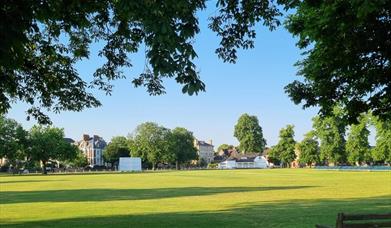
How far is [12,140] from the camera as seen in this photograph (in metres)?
106

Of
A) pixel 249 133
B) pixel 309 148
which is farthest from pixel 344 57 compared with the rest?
pixel 249 133

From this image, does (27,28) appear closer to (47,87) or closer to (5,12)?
(5,12)

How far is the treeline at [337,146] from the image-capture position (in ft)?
309

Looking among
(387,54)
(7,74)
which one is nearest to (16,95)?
(7,74)

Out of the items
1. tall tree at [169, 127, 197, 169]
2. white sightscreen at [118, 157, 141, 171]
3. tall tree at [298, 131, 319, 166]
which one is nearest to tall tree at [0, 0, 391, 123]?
tall tree at [298, 131, 319, 166]

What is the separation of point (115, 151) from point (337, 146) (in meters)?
77.5

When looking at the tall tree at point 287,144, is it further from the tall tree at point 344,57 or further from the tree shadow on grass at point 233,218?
the tall tree at point 344,57

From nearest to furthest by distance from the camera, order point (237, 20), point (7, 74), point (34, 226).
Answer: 1. point (237, 20)
2. point (7, 74)
3. point (34, 226)

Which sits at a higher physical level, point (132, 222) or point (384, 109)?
point (384, 109)

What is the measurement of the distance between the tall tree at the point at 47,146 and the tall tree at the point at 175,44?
98.8 m

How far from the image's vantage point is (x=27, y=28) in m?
7.01

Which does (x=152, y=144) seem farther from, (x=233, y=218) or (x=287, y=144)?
(x=233, y=218)

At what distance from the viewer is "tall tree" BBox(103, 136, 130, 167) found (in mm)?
165250

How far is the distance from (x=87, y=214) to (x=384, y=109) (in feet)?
42.1
